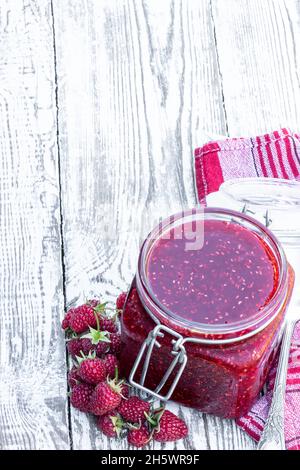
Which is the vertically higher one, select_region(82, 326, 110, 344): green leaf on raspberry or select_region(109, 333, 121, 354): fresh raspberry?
select_region(82, 326, 110, 344): green leaf on raspberry

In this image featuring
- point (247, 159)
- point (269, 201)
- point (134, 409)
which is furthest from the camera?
point (247, 159)

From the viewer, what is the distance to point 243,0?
1.77 meters

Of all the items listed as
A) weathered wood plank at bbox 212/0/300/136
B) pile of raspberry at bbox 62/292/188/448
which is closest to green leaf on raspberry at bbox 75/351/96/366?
pile of raspberry at bbox 62/292/188/448

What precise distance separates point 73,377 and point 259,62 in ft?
2.32

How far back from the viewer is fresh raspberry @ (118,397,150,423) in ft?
4.08

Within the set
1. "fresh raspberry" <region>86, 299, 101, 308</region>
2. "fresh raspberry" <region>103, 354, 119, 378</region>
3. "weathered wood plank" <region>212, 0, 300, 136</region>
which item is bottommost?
"fresh raspberry" <region>103, 354, 119, 378</region>

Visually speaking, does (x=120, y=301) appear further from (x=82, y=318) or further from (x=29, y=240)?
(x=29, y=240)

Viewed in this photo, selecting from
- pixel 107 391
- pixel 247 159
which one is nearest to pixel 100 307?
pixel 107 391

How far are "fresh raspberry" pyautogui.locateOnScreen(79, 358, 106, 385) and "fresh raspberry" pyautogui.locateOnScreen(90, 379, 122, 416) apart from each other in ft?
0.08

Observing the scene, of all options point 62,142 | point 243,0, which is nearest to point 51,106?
point 62,142

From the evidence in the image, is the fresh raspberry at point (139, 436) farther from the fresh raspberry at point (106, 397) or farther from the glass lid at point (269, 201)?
the glass lid at point (269, 201)

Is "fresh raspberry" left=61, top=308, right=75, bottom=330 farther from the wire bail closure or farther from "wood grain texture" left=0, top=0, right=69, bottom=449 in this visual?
the wire bail closure

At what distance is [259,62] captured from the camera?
169 cm
